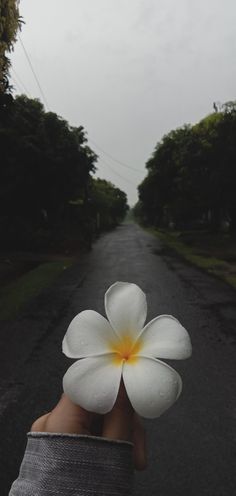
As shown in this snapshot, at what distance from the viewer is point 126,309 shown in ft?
2.73

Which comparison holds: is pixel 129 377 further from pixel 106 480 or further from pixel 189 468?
pixel 189 468

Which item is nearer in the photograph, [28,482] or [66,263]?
[28,482]

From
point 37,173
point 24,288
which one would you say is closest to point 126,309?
point 24,288

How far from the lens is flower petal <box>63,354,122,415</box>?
699 millimetres

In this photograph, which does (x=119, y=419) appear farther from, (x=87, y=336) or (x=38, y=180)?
(x=38, y=180)

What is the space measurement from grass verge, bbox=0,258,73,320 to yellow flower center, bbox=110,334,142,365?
7801 millimetres

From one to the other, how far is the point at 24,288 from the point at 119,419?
11.4 metres

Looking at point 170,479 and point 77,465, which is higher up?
point 77,465

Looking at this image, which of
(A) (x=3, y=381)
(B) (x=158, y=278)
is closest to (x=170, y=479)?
(A) (x=3, y=381)

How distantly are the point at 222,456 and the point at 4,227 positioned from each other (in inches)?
863

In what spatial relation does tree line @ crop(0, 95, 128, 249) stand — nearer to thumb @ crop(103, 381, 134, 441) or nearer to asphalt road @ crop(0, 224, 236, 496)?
asphalt road @ crop(0, 224, 236, 496)

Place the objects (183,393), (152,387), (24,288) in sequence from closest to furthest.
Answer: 1. (152,387)
2. (183,393)
3. (24,288)

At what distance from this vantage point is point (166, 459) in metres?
3.42

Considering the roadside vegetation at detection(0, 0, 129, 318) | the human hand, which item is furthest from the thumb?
the roadside vegetation at detection(0, 0, 129, 318)
